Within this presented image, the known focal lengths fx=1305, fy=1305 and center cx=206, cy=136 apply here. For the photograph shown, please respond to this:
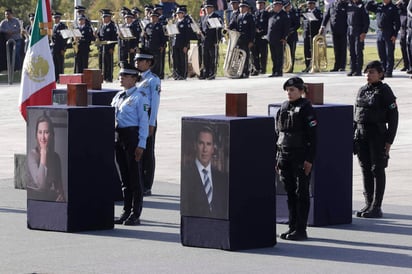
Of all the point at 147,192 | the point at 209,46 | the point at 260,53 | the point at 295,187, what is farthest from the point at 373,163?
the point at 260,53

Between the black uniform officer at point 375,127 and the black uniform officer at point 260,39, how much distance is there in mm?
19768

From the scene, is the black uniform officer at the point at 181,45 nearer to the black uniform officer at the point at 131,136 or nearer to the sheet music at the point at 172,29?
the sheet music at the point at 172,29

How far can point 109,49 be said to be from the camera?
35062 mm

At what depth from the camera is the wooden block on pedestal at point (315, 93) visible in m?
13.2

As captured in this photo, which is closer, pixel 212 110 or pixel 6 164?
pixel 6 164

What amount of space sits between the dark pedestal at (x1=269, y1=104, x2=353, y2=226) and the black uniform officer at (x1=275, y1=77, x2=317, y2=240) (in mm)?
970

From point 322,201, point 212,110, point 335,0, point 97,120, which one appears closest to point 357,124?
point 322,201

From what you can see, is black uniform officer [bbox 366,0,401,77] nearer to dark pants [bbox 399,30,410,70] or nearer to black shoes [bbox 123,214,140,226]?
dark pants [bbox 399,30,410,70]

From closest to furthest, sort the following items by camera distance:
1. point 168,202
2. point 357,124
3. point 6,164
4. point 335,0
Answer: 1. point 357,124
2. point 168,202
3. point 6,164
4. point 335,0

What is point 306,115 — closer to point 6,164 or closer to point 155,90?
point 155,90

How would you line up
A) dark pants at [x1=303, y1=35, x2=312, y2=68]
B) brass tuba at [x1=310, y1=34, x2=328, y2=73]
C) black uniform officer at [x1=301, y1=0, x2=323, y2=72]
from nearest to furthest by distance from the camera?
brass tuba at [x1=310, y1=34, x2=328, y2=73]
black uniform officer at [x1=301, y1=0, x2=323, y2=72]
dark pants at [x1=303, y1=35, x2=312, y2=68]

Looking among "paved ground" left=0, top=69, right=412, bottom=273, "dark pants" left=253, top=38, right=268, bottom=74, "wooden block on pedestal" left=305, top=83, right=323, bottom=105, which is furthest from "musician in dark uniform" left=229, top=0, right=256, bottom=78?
"wooden block on pedestal" left=305, top=83, right=323, bottom=105

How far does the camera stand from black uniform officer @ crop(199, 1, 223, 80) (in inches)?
1305

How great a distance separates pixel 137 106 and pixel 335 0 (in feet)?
64.2
